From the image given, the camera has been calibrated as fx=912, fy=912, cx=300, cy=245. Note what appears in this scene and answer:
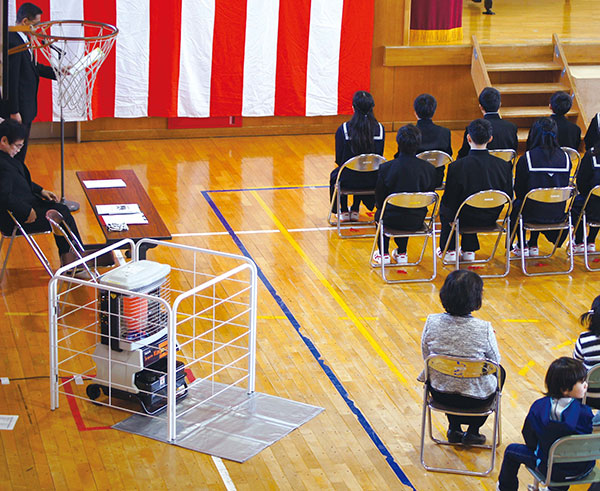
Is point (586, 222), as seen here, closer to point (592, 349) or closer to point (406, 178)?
point (406, 178)

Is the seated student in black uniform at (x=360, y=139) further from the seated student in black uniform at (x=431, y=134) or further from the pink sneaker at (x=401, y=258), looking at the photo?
the pink sneaker at (x=401, y=258)

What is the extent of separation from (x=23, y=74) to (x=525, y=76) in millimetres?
6053

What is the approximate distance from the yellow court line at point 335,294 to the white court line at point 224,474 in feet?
4.36

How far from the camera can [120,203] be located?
6.61 meters

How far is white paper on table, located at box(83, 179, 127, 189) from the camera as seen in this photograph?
275 inches

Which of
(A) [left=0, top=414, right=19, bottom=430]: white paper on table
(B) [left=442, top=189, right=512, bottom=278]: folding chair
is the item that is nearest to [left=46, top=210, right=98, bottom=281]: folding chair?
(A) [left=0, top=414, right=19, bottom=430]: white paper on table

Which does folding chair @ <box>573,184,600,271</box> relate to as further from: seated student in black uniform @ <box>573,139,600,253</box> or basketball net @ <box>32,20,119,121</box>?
basketball net @ <box>32,20,119,121</box>

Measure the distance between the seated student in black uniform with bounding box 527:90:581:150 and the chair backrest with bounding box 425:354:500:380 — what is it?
11.2 feet

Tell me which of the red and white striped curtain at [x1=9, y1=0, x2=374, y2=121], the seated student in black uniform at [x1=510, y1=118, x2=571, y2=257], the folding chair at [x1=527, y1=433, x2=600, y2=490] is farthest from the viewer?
the red and white striped curtain at [x1=9, y1=0, x2=374, y2=121]

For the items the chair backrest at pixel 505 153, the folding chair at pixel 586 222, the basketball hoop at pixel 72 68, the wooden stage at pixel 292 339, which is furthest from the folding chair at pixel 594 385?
the basketball hoop at pixel 72 68

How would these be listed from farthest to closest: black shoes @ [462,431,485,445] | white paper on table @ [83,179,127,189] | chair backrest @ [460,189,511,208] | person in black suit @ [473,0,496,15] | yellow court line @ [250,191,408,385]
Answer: person in black suit @ [473,0,496,15] < white paper on table @ [83,179,127,189] < chair backrest @ [460,189,511,208] < yellow court line @ [250,191,408,385] < black shoes @ [462,431,485,445]

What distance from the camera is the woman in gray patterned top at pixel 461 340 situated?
4.38m

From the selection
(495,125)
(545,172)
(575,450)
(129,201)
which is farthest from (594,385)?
(495,125)

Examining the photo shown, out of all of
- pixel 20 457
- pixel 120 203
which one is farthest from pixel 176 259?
pixel 20 457
